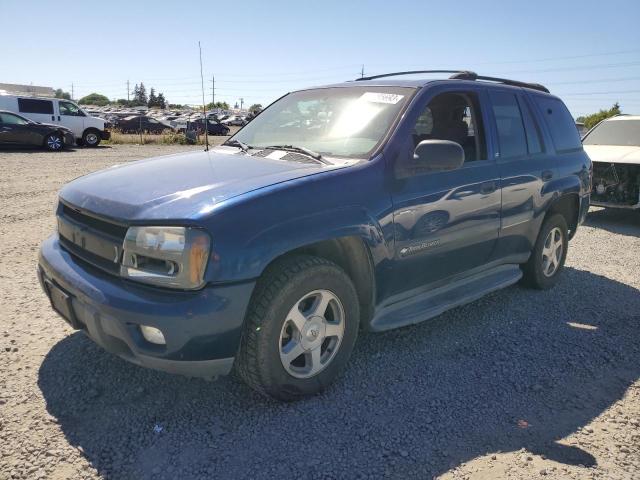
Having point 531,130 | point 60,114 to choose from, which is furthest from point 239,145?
point 60,114

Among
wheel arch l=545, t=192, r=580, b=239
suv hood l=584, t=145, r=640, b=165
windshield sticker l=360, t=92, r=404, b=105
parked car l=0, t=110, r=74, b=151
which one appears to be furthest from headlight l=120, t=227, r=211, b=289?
parked car l=0, t=110, r=74, b=151

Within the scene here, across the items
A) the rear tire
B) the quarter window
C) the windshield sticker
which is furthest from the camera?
the quarter window

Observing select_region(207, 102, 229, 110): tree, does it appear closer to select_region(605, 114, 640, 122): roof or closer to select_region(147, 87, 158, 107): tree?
select_region(147, 87, 158, 107): tree

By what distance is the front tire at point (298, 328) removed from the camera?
8.87 ft

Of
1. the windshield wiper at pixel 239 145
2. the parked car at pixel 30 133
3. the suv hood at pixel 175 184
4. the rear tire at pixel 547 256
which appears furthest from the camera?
the parked car at pixel 30 133

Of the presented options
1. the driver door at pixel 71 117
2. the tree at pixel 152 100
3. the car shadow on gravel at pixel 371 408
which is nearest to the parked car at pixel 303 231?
the car shadow on gravel at pixel 371 408

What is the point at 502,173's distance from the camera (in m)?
4.14

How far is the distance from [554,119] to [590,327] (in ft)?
6.67

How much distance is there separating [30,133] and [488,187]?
1804cm

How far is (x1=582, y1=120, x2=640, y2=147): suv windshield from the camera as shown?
946 cm

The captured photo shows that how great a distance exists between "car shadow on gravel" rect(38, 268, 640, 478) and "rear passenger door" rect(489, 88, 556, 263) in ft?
2.74

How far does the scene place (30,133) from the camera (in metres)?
17.8

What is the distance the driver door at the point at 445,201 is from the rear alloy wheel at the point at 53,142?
1775cm

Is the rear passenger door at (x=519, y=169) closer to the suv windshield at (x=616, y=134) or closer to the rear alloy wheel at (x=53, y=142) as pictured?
the suv windshield at (x=616, y=134)
